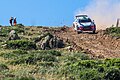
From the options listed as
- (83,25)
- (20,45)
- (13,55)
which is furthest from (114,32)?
(13,55)

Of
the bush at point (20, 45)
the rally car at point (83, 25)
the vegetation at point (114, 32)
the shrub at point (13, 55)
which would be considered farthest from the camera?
the rally car at point (83, 25)

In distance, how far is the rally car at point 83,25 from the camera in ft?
148

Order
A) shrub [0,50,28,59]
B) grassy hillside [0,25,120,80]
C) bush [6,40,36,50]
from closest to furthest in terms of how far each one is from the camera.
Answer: grassy hillside [0,25,120,80], shrub [0,50,28,59], bush [6,40,36,50]

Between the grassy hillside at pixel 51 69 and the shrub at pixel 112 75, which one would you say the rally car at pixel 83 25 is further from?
the shrub at pixel 112 75

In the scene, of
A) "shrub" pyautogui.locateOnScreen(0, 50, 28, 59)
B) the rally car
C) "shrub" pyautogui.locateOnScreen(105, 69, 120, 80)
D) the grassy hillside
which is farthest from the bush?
the rally car

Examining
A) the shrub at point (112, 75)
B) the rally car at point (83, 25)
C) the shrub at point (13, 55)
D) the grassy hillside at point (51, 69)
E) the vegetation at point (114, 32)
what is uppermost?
the rally car at point (83, 25)

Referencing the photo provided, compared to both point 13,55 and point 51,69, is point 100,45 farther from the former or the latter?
point 51,69

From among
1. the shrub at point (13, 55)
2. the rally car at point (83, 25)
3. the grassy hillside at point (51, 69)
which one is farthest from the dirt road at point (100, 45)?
the grassy hillside at point (51, 69)

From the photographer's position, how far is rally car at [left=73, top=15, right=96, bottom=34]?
148ft

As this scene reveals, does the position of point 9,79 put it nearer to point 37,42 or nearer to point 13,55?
point 13,55

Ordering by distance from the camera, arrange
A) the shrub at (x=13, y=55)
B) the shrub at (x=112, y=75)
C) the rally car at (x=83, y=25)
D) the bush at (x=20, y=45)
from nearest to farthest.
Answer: the shrub at (x=112, y=75), the shrub at (x=13, y=55), the bush at (x=20, y=45), the rally car at (x=83, y=25)

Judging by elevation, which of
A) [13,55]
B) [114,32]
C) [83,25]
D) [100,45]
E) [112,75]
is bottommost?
[112,75]

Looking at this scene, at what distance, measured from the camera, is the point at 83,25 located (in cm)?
4569

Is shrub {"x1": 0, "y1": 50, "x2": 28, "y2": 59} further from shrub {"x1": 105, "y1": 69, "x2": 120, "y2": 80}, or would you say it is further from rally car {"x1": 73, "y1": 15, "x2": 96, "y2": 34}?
rally car {"x1": 73, "y1": 15, "x2": 96, "y2": 34}
